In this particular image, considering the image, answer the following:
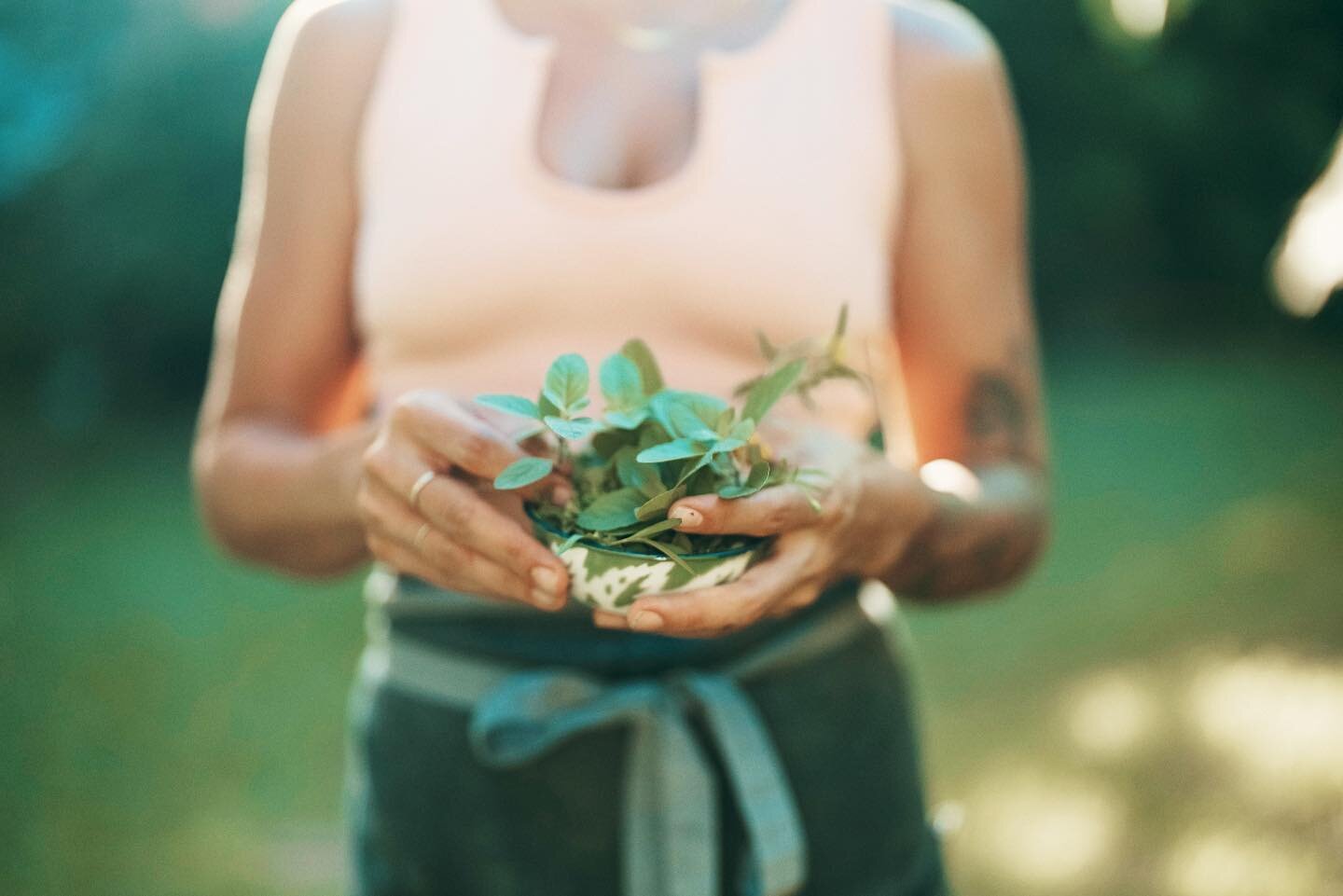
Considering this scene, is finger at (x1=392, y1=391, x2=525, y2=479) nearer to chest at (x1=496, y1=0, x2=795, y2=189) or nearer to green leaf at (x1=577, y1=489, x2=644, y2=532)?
green leaf at (x1=577, y1=489, x2=644, y2=532)

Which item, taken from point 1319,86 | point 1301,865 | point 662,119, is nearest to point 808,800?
point 662,119

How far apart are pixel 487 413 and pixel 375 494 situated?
0.13 m

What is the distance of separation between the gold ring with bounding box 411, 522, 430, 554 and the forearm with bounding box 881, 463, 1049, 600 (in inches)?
20.4

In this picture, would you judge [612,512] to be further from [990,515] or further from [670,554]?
[990,515]

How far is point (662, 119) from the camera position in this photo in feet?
4.84

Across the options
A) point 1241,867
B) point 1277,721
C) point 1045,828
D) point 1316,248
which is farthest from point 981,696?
point 1316,248

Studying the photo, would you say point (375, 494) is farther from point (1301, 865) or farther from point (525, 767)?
point (1301, 865)

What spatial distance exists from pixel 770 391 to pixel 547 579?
0.25 m

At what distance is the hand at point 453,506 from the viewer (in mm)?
1098

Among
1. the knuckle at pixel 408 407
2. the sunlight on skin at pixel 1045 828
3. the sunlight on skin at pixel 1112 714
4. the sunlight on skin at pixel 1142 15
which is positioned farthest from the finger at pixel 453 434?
the sunlight on skin at pixel 1112 714

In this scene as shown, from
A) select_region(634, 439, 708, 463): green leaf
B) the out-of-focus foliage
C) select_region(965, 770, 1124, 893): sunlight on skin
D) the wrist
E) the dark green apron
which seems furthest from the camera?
the out-of-focus foliage

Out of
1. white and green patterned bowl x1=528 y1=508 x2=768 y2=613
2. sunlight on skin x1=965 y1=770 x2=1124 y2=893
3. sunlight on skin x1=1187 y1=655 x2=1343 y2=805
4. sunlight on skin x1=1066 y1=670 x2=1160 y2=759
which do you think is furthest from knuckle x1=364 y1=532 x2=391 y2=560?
sunlight on skin x1=1187 y1=655 x2=1343 y2=805

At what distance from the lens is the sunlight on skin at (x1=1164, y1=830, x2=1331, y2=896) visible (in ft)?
11.3

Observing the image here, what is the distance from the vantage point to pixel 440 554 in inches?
46.1
